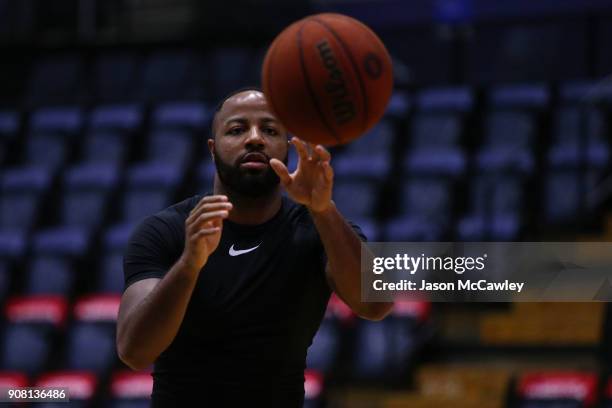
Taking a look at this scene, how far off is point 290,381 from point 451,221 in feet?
12.7

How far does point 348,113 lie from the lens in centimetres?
276

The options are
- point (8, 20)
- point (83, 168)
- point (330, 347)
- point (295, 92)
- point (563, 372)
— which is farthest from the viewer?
point (8, 20)

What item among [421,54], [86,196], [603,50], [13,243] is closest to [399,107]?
[421,54]

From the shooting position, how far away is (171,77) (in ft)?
30.0

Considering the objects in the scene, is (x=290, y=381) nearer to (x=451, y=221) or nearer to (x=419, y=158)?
(x=451, y=221)

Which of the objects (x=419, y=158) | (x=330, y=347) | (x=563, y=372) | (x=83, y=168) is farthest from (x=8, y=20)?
(x=563, y=372)

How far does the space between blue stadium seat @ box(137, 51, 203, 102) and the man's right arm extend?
6410 mm

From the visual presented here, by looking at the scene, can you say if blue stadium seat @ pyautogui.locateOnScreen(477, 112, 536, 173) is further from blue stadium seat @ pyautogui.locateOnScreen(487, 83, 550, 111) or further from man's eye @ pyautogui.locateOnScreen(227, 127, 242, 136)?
man's eye @ pyautogui.locateOnScreen(227, 127, 242, 136)

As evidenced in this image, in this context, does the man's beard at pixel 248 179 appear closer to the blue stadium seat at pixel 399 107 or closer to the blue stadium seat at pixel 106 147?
the blue stadium seat at pixel 399 107

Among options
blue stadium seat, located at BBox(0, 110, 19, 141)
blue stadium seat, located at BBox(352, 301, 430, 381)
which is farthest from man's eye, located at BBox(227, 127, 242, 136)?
blue stadium seat, located at BBox(0, 110, 19, 141)

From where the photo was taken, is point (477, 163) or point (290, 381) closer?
point (290, 381)

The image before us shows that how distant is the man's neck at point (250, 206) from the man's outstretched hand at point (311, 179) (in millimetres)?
287

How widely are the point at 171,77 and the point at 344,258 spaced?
6620 millimetres

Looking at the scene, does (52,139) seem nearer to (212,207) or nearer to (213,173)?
(213,173)
